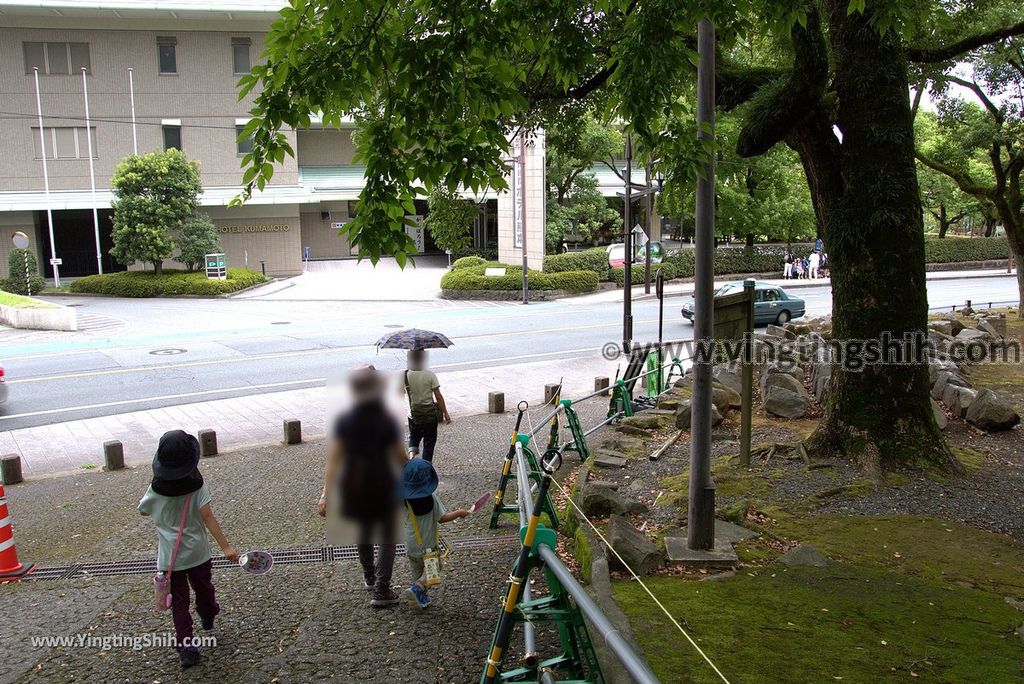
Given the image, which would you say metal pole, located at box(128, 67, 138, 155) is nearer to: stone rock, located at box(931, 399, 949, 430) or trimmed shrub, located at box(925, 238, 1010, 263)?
stone rock, located at box(931, 399, 949, 430)

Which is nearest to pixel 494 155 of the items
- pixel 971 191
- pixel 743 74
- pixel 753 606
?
pixel 753 606

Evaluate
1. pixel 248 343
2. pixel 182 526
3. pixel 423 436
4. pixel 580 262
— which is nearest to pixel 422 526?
pixel 182 526

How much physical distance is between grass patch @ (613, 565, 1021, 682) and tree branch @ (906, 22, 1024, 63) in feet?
28.0

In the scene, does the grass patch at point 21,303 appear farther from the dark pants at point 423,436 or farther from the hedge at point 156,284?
the dark pants at point 423,436

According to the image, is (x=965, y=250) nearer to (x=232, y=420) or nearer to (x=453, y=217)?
(x=453, y=217)

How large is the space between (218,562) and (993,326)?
2039cm

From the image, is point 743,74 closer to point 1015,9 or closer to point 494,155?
point 494,155

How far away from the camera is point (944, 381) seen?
12312 millimetres

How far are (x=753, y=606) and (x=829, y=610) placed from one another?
1.78 ft

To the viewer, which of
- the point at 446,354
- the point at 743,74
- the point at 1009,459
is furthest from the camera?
the point at 446,354

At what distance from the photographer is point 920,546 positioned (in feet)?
24.0

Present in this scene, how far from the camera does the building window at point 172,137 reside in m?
42.2

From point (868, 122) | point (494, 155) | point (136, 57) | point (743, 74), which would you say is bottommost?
point (494, 155)

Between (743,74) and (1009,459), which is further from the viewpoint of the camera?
(743,74)
